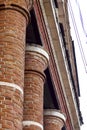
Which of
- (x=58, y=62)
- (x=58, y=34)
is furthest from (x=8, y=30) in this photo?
(x=58, y=62)

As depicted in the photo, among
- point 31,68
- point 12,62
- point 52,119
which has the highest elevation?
point 52,119

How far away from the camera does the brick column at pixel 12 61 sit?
10609mm

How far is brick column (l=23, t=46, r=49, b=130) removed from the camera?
1350 centimetres

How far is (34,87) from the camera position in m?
14.0

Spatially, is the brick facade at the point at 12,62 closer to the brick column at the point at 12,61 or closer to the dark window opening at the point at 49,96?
the brick column at the point at 12,61

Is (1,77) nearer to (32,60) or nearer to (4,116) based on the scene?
(4,116)

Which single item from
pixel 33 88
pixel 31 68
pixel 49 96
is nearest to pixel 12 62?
pixel 33 88

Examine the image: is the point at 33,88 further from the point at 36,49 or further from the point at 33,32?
the point at 33,32

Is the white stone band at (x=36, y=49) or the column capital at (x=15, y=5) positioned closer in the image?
the column capital at (x=15, y=5)

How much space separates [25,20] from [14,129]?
3347 mm

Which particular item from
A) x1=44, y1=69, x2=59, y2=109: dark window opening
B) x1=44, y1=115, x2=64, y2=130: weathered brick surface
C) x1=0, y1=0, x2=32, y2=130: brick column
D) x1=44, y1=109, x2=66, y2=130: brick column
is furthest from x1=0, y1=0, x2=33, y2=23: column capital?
x1=44, y1=115, x2=64, y2=130: weathered brick surface

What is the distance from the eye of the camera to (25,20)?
12.6 meters

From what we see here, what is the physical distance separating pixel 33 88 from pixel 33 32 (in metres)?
2.36

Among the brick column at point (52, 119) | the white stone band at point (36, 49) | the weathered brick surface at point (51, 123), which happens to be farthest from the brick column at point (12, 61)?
the weathered brick surface at point (51, 123)
